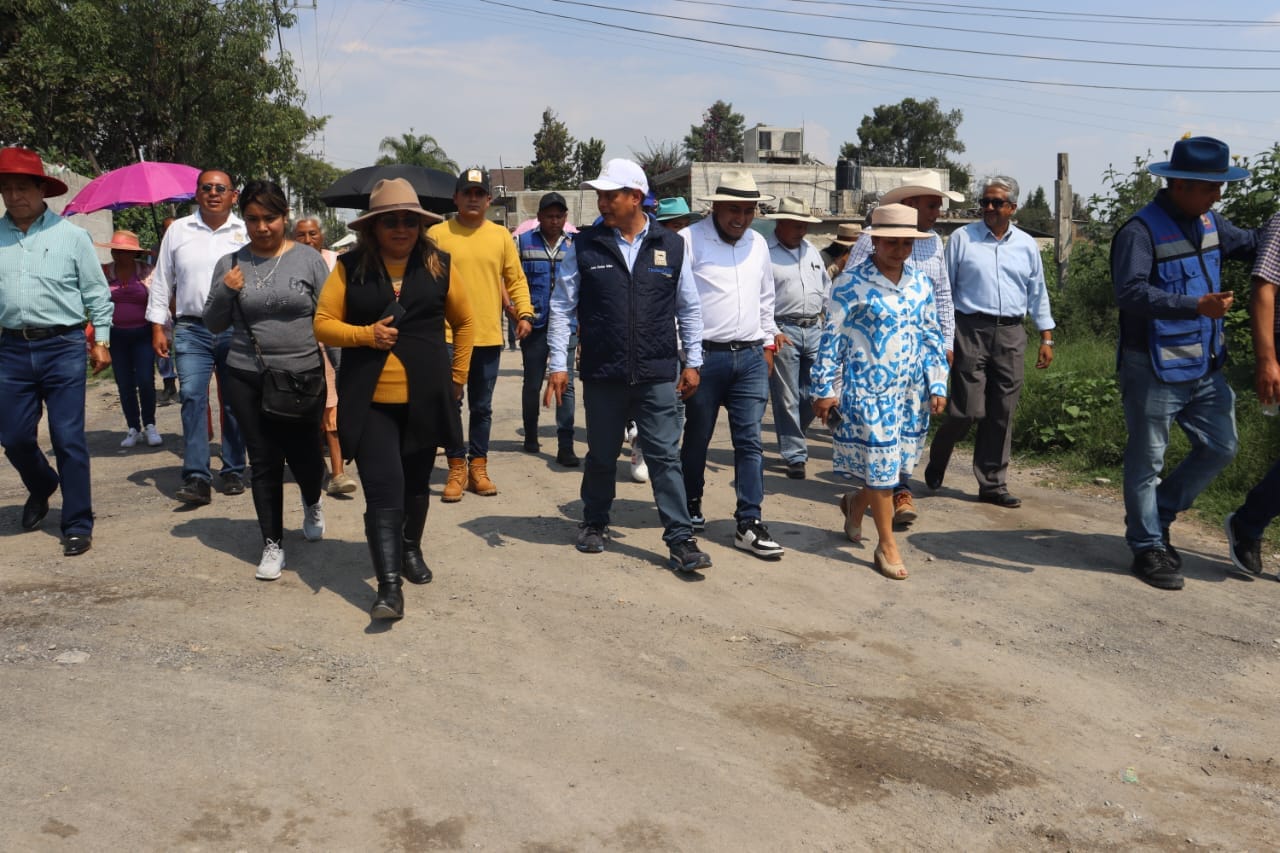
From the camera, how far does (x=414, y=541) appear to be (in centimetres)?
544

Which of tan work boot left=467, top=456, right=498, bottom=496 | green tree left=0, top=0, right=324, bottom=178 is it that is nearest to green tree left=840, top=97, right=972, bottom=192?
green tree left=0, top=0, right=324, bottom=178

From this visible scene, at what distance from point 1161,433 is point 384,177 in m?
7.71

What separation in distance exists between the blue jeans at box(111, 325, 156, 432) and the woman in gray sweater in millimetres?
3779

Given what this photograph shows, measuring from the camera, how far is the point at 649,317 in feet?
18.4

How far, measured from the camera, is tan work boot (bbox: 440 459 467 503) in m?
7.12

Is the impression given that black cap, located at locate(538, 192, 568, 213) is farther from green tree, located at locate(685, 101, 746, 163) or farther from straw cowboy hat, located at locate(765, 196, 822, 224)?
green tree, located at locate(685, 101, 746, 163)

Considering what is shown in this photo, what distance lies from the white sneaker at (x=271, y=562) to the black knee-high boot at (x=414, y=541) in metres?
0.65

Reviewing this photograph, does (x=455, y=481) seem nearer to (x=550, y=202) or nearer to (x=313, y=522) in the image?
(x=313, y=522)

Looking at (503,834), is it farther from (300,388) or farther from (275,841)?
(300,388)

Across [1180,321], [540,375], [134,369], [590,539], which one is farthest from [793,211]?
[134,369]

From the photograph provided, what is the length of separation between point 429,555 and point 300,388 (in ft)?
3.82

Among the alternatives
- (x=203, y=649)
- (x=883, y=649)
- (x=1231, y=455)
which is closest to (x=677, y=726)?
(x=883, y=649)

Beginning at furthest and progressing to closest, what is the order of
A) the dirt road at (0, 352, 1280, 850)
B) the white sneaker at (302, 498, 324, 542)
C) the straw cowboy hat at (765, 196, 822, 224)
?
the straw cowboy hat at (765, 196, 822, 224) → the white sneaker at (302, 498, 324, 542) → the dirt road at (0, 352, 1280, 850)

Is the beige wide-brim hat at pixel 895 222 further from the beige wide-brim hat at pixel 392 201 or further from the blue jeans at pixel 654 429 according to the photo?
the beige wide-brim hat at pixel 392 201
